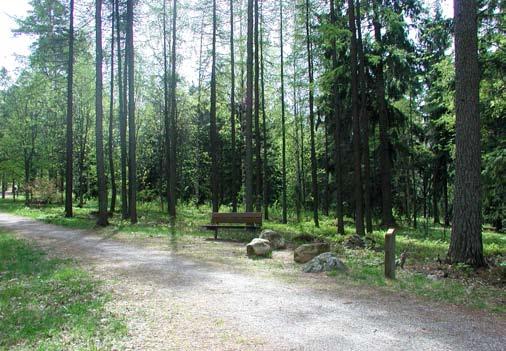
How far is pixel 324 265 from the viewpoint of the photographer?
26.4ft

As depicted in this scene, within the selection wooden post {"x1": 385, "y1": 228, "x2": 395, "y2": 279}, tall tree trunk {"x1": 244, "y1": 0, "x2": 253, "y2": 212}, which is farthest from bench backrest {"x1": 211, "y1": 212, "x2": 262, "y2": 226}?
wooden post {"x1": 385, "y1": 228, "x2": 395, "y2": 279}

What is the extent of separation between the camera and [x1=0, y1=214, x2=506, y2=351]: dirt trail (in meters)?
4.28

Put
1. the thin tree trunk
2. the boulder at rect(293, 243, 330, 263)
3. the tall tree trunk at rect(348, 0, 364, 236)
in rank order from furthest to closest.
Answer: the thin tree trunk, the tall tree trunk at rect(348, 0, 364, 236), the boulder at rect(293, 243, 330, 263)

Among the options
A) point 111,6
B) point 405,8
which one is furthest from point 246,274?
point 111,6

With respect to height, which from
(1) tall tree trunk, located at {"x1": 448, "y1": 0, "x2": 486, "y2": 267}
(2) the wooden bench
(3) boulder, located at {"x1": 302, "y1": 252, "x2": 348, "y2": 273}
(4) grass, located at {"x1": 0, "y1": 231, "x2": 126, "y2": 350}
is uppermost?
(1) tall tree trunk, located at {"x1": 448, "y1": 0, "x2": 486, "y2": 267}

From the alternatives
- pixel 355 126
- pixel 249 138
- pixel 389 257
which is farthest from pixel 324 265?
pixel 249 138

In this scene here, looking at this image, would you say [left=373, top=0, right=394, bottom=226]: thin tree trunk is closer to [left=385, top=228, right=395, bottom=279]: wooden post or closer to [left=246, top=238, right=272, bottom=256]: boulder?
[left=246, top=238, right=272, bottom=256]: boulder

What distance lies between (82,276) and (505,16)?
1157 cm

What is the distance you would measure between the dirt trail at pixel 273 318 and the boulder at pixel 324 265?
49.3 inches

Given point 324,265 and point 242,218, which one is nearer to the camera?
point 324,265

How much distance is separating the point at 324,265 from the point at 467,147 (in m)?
3.60

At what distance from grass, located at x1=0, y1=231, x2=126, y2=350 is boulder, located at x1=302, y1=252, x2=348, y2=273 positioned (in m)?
3.85

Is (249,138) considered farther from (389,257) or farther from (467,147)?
(389,257)

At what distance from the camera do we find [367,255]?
10.0 m
